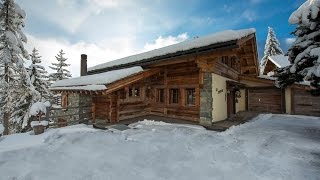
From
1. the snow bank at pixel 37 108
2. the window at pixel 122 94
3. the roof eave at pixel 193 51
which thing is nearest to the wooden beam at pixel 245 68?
the roof eave at pixel 193 51

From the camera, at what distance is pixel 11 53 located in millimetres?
16906

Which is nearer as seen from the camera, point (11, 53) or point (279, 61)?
point (11, 53)

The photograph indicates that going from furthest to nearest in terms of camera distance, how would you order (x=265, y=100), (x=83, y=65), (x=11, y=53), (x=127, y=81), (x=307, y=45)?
(x=83, y=65)
(x=265, y=100)
(x=11, y=53)
(x=127, y=81)
(x=307, y=45)

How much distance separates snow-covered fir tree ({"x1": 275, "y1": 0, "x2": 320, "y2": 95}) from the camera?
23.7 ft

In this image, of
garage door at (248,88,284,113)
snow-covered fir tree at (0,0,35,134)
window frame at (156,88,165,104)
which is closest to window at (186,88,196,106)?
window frame at (156,88,165,104)

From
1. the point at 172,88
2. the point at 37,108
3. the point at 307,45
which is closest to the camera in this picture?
the point at 307,45

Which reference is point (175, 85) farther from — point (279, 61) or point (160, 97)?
point (279, 61)

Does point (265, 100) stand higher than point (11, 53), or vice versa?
point (11, 53)

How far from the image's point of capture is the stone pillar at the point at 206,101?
36.0 feet

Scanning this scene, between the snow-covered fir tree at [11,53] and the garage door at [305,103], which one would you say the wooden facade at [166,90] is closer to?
the garage door at [305,103]

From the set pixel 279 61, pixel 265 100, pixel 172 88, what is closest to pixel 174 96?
pixel 172 88

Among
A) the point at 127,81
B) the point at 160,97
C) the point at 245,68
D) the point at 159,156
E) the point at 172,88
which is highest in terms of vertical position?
the point at 245,68

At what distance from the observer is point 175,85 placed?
12836mm

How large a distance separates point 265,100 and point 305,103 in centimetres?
336
